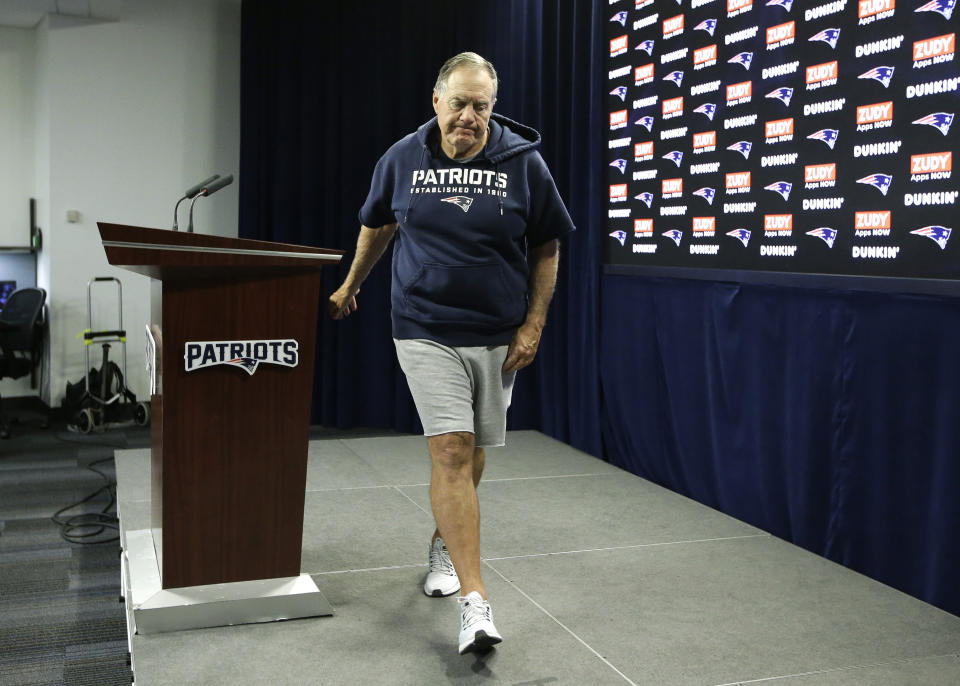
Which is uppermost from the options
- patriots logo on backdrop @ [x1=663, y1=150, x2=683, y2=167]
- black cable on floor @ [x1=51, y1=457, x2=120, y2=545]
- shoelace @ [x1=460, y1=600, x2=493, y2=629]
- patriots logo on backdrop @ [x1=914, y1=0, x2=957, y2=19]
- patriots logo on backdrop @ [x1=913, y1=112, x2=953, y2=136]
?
patriots logo on backdrop @ [x1=914, y1=0, x2=957, y2=19]

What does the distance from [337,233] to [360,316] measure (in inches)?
21.6

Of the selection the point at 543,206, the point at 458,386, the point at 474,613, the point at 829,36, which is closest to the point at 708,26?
the point at 829,36

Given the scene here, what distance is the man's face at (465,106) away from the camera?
2.34 metres

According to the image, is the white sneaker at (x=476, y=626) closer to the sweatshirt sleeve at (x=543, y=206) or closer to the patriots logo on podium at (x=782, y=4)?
the sweatshirt sleeve at (x=543, y=206)

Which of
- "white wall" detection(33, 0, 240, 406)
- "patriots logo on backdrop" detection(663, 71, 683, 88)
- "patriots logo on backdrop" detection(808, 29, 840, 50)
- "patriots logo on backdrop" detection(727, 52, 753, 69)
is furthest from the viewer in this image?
"white wall" detection(33, 0, 240, 406)

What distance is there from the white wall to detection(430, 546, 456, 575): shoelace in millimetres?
4558

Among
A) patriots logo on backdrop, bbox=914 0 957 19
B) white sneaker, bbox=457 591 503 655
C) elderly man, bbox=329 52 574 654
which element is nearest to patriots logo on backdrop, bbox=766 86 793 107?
patriots logo on backdrop, bbox=914 0 957 19

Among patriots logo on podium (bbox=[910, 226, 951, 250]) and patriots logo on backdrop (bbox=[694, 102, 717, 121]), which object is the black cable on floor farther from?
patriots logo on podium (bbox=[910, 226, 951, 250])

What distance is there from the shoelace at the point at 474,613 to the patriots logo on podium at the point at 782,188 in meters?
1.93

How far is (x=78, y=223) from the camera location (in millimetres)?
6582

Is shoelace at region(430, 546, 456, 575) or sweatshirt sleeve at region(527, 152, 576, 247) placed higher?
sweatshirt sleeve at region(527, 152, 576, 247)

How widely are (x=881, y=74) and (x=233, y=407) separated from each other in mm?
2146

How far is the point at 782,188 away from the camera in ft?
11.2

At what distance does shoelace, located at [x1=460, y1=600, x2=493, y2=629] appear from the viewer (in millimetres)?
2172
